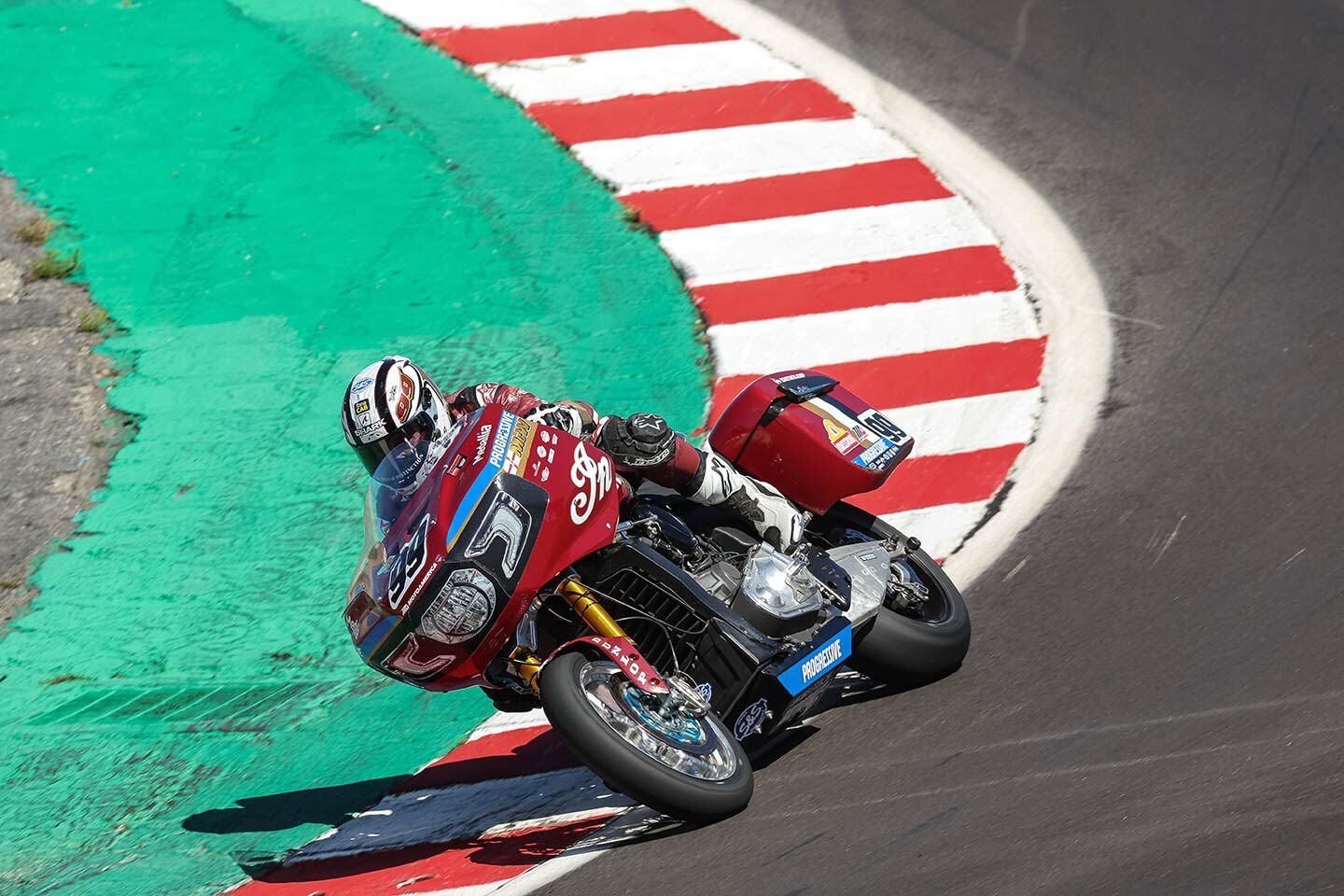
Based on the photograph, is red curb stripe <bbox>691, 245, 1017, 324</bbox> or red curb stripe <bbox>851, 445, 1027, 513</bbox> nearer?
red curb stripe <bbox>851, 445, 1027, 513</bbox>

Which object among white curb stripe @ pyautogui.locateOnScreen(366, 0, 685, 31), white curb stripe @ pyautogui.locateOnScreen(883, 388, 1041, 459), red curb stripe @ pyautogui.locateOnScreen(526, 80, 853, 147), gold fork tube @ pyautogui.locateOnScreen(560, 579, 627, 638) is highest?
white curb stripe @ pyautogui.locateOnScreen(366, 0, 685, 31)

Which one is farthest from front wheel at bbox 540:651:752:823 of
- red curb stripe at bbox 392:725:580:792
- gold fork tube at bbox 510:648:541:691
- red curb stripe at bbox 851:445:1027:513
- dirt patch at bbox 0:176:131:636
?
dirt patch at bbox 0:176:131:636

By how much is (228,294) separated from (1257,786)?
677 centimetres

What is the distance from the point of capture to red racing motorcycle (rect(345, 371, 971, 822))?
4559mm

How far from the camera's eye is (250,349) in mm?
8805

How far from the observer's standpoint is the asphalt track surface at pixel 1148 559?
14.6ft

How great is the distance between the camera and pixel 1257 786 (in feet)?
14.8

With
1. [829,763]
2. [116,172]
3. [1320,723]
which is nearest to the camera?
[1320,723]

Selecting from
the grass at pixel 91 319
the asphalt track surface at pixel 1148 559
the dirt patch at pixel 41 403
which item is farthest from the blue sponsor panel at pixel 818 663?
the grass at pixel 91 319

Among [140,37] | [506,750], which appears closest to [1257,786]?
[506,750]

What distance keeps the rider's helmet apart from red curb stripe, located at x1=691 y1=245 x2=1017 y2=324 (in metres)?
3.92

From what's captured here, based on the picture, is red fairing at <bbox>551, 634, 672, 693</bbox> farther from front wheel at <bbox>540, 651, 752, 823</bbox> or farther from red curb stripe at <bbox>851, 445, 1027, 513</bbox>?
red curb stripe at <bbox>851, 445, 1027, 513</bbox>

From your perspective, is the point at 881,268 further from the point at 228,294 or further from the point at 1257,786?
the point at 1257,786

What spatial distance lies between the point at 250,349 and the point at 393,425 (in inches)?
160
